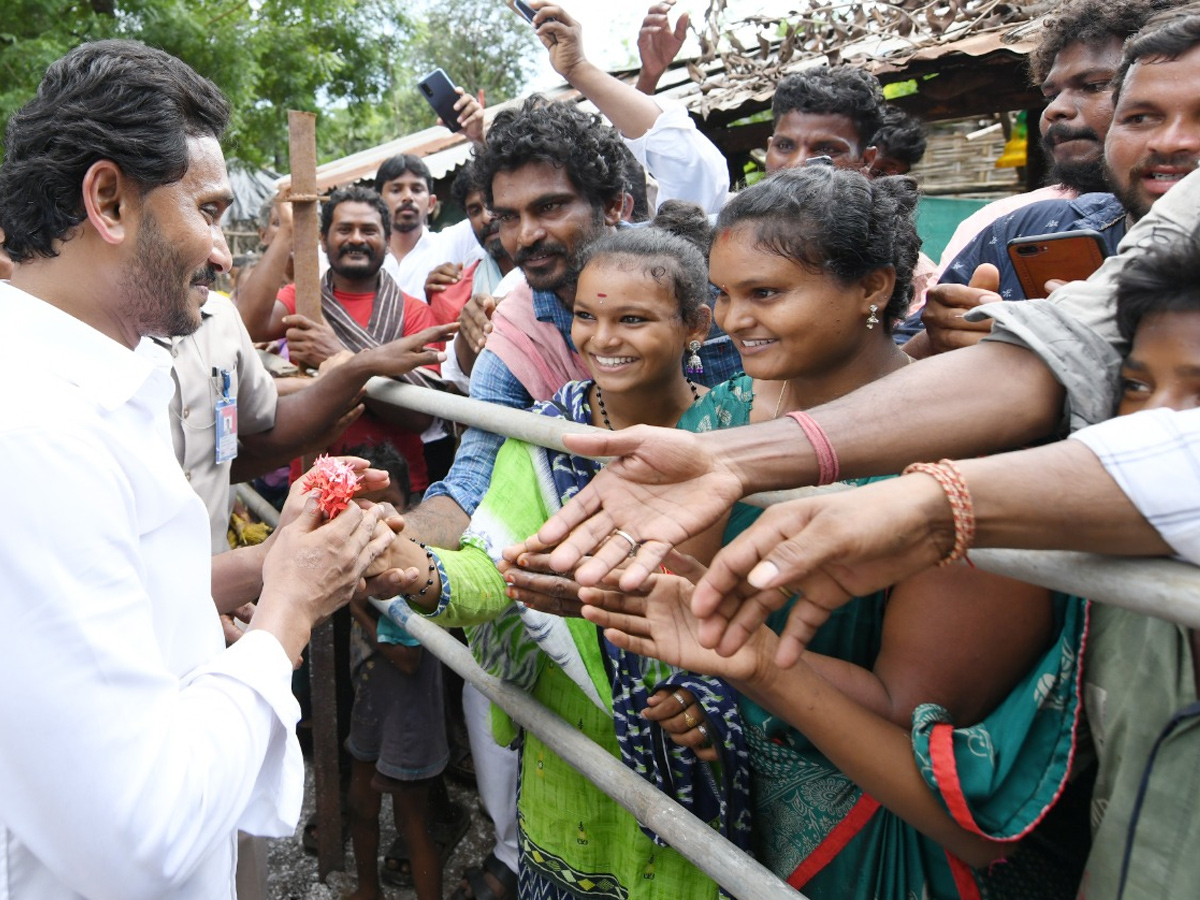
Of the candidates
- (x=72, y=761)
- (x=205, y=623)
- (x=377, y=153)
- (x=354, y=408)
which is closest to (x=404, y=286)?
Answer: (x=354, y=408)

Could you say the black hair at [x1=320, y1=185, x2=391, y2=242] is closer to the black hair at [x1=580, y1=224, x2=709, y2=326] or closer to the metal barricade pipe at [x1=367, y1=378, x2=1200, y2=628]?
the black hair at [x1=580, y1=224, x2=709, y2=326]

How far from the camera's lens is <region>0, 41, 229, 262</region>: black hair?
1438mm

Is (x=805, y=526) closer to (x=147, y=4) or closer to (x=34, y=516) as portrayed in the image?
(x=34, y=516)

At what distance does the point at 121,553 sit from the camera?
3.77 feet

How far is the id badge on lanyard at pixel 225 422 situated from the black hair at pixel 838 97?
203 centimetres

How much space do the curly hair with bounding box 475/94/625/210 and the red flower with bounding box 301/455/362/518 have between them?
1237mm

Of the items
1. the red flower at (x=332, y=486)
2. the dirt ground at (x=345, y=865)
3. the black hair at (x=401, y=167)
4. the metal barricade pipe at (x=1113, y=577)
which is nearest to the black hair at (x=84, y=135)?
the red flower at (x=332, y=486)

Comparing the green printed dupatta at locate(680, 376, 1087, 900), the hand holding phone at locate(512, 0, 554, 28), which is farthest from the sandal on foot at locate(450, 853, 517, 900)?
the hand holding phone at locate(512, 0, 554, 28)

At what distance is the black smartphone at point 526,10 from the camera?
3115 millimetres

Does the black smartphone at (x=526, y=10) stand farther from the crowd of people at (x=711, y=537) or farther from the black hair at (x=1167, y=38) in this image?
the black hair at (x=1167, y=38)

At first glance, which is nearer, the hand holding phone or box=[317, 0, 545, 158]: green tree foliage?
the hand holding phone

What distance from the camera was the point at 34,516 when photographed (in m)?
1.07

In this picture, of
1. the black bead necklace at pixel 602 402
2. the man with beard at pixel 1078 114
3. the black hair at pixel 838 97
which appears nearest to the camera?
the black bead necklace at pixel 602 402

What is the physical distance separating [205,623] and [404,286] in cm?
421
